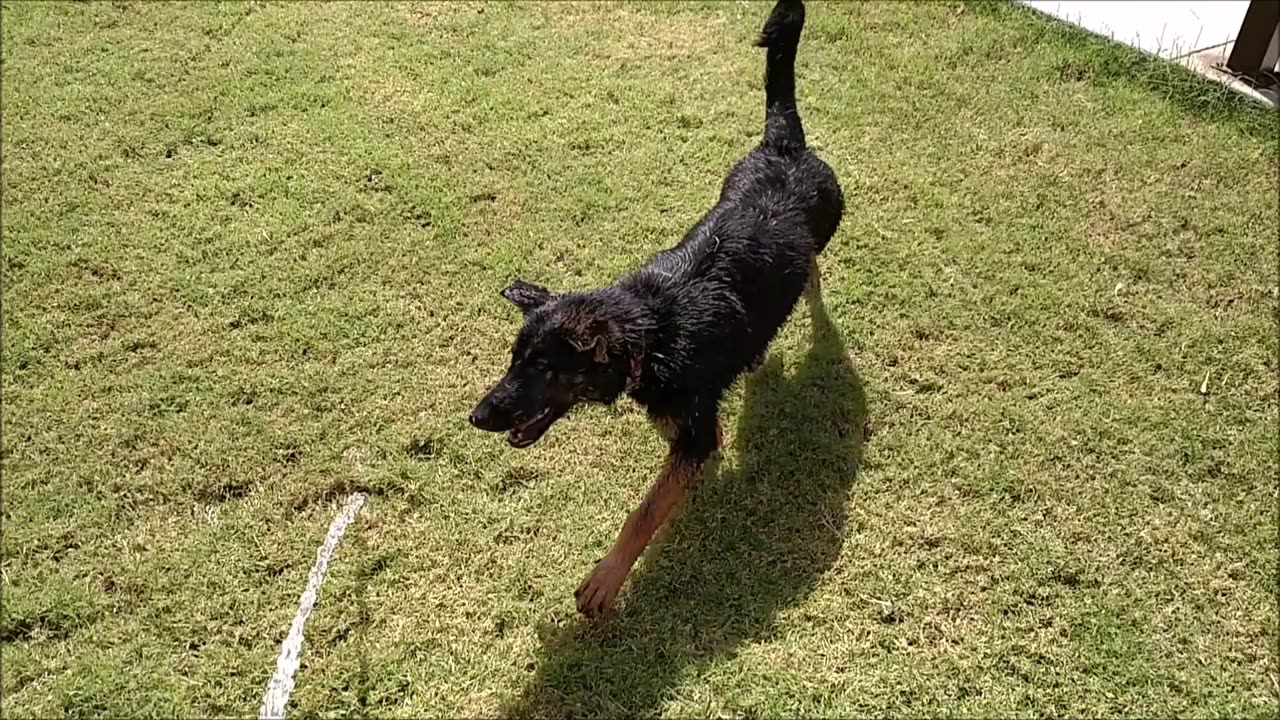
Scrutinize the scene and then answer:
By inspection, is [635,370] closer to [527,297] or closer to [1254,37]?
[527,297]

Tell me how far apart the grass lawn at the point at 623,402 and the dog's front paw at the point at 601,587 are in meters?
0.09

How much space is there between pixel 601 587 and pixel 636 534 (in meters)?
0.22

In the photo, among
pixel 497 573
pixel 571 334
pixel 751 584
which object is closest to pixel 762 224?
pixel 571 334

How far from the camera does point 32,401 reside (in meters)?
3.99

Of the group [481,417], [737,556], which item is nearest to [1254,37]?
[737,556]

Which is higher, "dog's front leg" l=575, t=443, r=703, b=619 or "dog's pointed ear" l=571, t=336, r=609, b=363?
"dog's pointed ear" l=571, t=336, r=609, b=363

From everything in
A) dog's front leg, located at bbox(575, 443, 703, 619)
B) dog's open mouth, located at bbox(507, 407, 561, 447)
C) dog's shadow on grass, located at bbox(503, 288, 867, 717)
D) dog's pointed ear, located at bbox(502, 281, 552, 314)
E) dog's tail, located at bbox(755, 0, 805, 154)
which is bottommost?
dog's shadow on grass, located at bbox(503, 288, 867, 717)

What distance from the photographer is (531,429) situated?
9.64 ft

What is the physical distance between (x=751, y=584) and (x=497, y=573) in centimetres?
92

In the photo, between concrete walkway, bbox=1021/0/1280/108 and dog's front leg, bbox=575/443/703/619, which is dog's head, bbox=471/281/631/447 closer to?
dog's front leg, bbox=575/443/703/619

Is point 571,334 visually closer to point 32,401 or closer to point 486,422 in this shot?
point 486,422

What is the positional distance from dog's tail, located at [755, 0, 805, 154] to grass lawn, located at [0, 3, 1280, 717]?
0.88 m

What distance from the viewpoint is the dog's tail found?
382cm

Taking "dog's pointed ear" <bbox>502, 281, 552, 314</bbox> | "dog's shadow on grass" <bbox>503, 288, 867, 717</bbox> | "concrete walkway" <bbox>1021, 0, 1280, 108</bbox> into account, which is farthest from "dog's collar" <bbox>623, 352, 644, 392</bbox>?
"concrete walkway" <bbox>1021, 0, 1280, 108</bbox>
